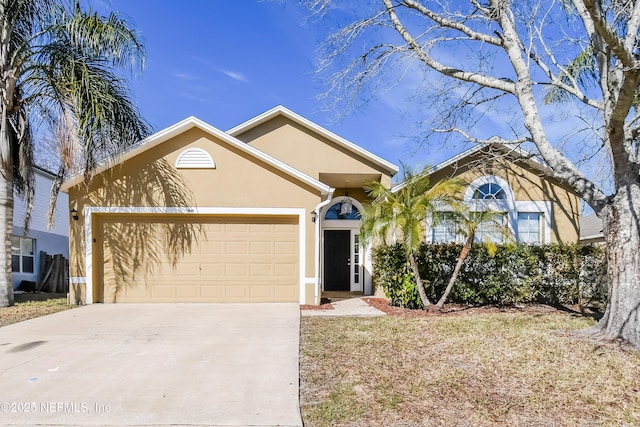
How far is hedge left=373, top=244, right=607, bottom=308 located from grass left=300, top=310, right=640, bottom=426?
101 inches

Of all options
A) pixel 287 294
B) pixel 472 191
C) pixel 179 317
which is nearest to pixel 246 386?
pixel 179 317

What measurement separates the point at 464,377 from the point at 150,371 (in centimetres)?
420

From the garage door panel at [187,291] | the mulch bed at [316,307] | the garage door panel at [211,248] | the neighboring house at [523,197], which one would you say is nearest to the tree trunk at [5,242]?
the garage door panel at [187,291]

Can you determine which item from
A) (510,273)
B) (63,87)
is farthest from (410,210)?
(63,87)

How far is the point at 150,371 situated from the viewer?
566cm

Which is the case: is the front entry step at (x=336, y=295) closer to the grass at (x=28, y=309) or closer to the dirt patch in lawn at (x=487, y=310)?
the dirt patch in lawn at (x=487, y=310)

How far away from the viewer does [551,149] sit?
760 cm

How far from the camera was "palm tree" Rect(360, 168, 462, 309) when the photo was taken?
31.6 ft

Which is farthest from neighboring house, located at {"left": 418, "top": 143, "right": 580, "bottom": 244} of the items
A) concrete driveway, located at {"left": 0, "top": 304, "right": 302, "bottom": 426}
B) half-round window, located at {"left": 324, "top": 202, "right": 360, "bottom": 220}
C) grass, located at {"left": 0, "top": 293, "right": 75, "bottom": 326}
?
grass, located at {"left": 0, "top": 293, "right": 75, "bottom": 326}

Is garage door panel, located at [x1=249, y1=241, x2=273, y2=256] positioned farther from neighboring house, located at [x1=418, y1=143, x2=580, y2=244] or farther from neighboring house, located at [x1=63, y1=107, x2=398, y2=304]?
neighboring house, located at [x1=418, y1=143, x2=580, y2=244]

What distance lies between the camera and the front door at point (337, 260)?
14812mm

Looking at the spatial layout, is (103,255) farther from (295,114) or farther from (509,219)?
(509,219)

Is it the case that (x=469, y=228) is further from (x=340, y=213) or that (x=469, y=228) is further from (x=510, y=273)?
(x=340, y=213)

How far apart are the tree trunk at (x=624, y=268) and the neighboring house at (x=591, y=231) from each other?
1601 cm
